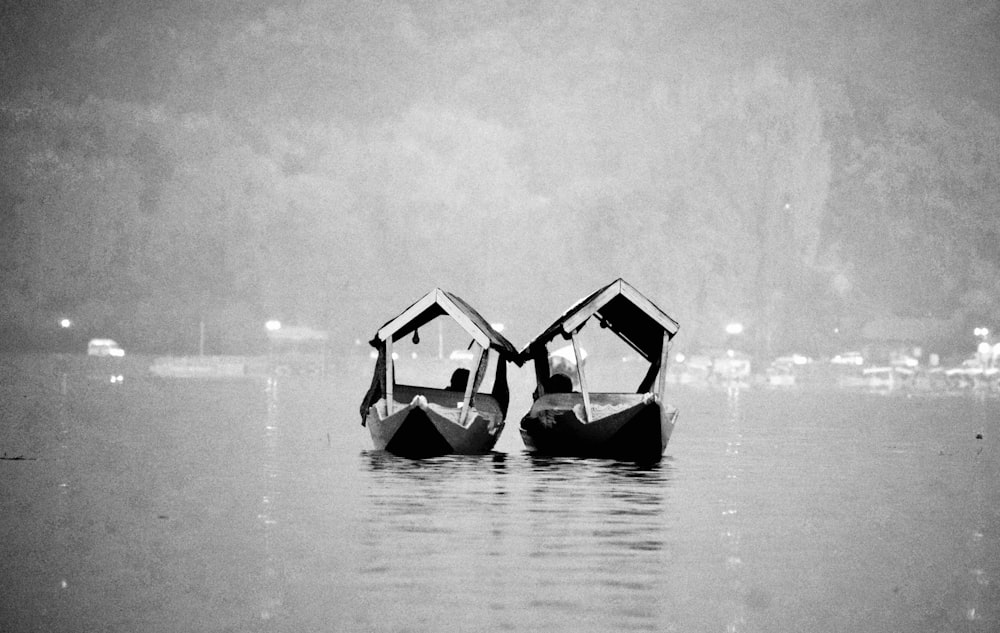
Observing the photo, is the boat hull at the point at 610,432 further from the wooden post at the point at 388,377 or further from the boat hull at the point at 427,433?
the wooden post at the point at 388,377

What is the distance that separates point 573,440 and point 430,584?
23.0 meters

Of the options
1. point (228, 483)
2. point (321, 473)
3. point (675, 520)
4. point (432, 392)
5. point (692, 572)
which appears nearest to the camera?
point (692, 572)

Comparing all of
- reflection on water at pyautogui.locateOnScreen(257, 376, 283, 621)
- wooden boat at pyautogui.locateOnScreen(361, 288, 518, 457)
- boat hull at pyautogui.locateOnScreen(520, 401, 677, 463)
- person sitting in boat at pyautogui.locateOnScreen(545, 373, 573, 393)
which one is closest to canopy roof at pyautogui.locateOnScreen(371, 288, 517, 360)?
wooden boat at pyautogui.locateOnScreen(361, 288, 518, 457)

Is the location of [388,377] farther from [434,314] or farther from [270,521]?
[270,521]

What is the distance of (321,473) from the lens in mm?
35781

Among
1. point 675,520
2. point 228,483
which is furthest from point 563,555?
point 228,483

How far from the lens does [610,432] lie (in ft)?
129

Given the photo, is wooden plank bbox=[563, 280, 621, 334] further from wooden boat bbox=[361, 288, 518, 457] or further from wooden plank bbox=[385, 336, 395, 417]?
wooden plank bbox=[385, 336, 395, 417]

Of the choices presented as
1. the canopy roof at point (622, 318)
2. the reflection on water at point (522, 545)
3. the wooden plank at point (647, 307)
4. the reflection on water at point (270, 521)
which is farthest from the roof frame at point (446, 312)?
the reflection on water at point (270, 521)

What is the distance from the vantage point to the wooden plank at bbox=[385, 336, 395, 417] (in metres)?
39.8

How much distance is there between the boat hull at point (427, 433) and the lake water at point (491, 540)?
2.10 feet

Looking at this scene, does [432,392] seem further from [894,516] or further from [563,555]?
[563,555]

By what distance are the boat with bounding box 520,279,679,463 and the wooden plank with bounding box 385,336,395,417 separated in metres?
4.47

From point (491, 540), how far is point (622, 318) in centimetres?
2567
